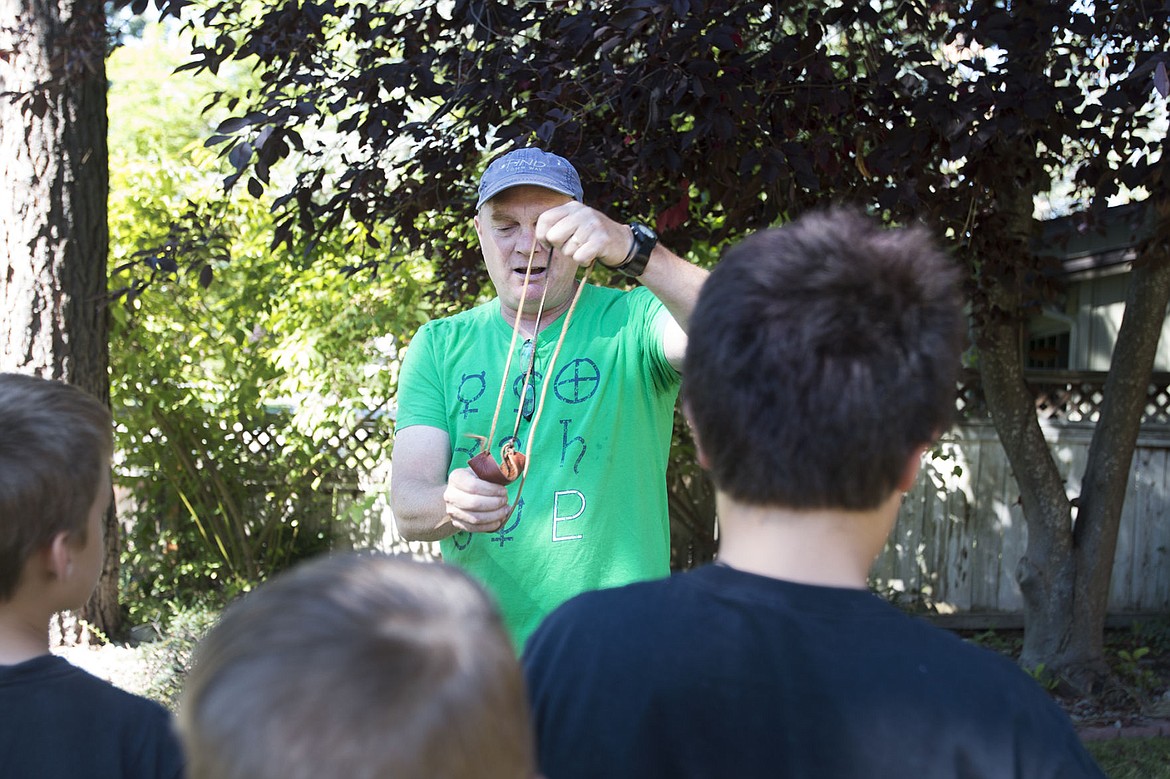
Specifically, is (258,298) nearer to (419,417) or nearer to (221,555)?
(221,555)

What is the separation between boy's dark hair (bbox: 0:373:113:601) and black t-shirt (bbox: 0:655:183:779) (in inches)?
5.3

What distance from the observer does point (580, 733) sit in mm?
1153

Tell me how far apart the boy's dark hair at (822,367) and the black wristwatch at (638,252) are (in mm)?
874

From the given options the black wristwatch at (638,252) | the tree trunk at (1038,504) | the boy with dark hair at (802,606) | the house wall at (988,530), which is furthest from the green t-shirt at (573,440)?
the house wall at (988,530)

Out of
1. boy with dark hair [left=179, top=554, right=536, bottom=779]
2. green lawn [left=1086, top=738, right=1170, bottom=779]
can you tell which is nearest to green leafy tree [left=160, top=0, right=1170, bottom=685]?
green lawn [left=1086, top=738, right=1170, bottom=779]

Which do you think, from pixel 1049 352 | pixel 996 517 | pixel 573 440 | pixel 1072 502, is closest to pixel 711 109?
pixel 573 440

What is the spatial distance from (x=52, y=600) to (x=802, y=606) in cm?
106

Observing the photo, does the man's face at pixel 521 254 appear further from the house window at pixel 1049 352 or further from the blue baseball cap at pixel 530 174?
the house window at pixel 1049 352

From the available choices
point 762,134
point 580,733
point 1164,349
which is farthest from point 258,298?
point 1164,349

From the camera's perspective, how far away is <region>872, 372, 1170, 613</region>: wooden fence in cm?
724

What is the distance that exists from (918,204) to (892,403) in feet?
10.9

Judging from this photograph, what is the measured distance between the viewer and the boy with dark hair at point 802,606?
3.57 feet

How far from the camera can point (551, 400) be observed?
2.32m

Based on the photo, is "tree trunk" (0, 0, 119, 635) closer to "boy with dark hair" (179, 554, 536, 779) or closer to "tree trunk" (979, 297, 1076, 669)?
"tree trunk" (979, 297, 1076, 669)
